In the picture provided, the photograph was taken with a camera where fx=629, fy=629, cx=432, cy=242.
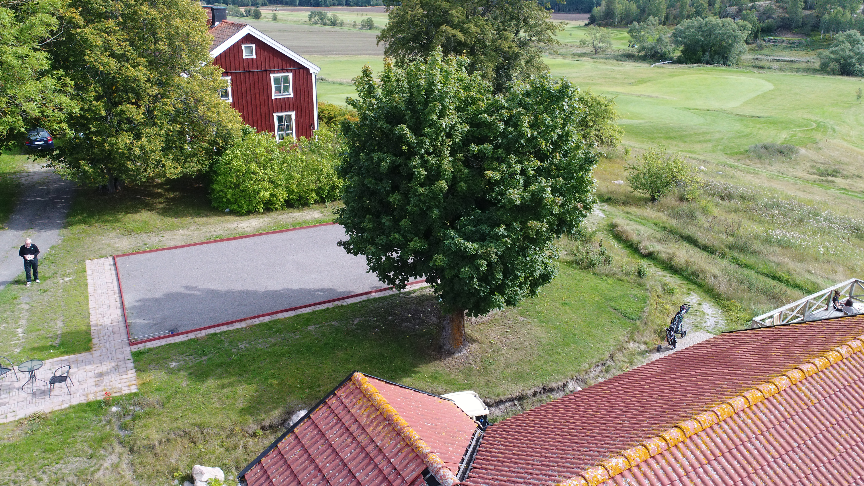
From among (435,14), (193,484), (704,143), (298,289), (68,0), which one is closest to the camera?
(193,484)

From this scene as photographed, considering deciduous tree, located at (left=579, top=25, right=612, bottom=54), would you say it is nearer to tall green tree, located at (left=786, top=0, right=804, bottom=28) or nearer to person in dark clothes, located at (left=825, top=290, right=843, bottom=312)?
tall green tree, located at (left=786, top=0, right=804, bottom=28)

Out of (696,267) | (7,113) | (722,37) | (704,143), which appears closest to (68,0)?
(7,113)

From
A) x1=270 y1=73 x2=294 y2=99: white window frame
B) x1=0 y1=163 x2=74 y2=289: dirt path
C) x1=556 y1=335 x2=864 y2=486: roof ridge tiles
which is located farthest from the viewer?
x1=270 y1=73 x2=294 y2=99: white window frame

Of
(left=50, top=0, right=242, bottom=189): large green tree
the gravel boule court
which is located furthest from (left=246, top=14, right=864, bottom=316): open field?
(left=50, top=0, right=242, bottom=189): large green tree

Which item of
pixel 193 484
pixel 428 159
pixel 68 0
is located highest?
pixel 68 0

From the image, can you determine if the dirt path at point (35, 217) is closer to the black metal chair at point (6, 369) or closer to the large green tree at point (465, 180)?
the black metal chair at point (6, 369)

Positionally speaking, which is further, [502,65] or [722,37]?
[722,37]

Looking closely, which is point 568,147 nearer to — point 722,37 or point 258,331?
point 258,331
